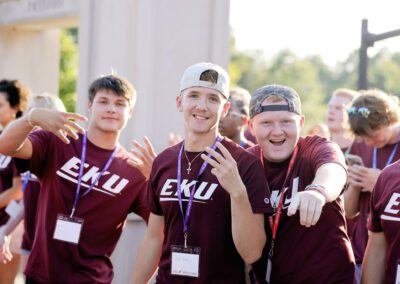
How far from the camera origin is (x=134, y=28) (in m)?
6.72

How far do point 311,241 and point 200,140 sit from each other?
2.79 ft

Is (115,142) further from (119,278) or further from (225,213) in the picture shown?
(119,278)

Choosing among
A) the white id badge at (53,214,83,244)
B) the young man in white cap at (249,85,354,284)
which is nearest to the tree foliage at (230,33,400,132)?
the white id badge at (53,214,83,244)

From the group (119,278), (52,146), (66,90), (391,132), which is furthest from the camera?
(66,90)

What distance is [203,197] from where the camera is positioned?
402cm

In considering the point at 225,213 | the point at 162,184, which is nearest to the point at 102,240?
the point at 162,184

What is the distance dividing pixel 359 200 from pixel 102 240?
1.98 meters

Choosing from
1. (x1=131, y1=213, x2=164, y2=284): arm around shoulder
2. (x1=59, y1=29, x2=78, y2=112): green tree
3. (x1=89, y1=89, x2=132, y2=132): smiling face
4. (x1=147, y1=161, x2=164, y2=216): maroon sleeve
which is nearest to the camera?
(x1=147, y1=161, x2=164, y2=216): maroon sleeve

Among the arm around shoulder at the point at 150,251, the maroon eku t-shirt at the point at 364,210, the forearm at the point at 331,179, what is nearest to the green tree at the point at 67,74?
the maroon eku t-shirt at the point at 364,210

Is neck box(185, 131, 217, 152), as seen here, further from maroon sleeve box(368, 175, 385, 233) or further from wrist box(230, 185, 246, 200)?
maroon sleeve box(368, 175, 385, 233)

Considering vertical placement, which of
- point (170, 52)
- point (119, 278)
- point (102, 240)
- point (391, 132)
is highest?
point (170, 52)

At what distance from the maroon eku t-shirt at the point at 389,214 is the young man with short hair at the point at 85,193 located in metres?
1.76

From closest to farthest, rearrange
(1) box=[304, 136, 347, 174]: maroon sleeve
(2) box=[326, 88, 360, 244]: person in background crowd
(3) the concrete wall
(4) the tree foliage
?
(1) box=[304, 136, 347, 174]: maroon sleeve → (3) the concrete wall → (2) box=[326, 88, 360, 244]: person in background crowd → (4) the tree foliage

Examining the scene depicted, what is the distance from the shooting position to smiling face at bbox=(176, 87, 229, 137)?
13.4 ft
